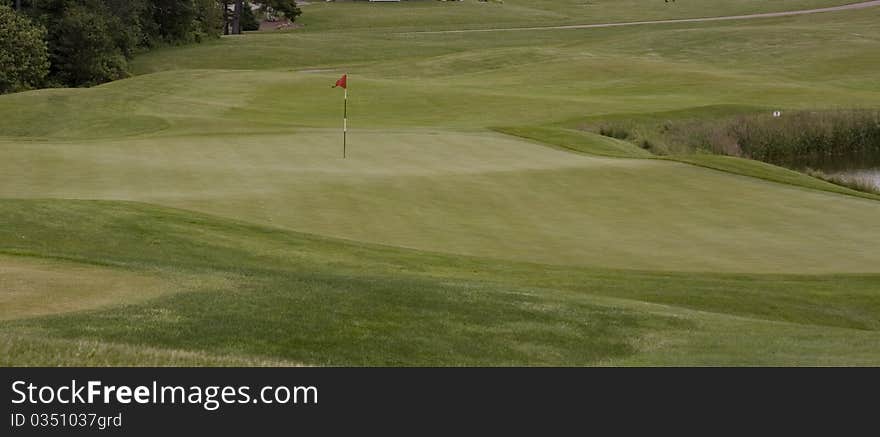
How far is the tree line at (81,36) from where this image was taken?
178 feet

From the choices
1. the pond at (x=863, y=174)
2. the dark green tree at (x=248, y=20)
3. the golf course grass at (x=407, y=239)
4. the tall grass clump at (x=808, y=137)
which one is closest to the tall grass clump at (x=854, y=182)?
the pond at (x=863, y=174)

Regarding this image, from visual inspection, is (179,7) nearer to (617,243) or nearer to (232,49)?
(232,49)

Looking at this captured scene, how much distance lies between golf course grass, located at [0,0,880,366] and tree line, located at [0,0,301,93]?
12632mm

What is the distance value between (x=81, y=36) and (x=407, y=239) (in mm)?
44622

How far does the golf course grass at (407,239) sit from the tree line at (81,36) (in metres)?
12.6

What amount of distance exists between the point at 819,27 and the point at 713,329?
5962 cm

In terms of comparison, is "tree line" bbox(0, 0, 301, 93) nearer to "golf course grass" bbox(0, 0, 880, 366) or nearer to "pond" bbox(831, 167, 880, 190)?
"golf course grass" bbox(0, 0, 880, 366)

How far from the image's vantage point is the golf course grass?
10.8 meters

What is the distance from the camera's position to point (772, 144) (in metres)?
38.8

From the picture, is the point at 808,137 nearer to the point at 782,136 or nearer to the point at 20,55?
the point at 782,136
